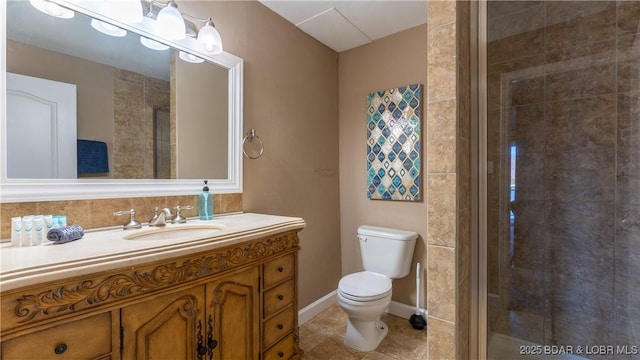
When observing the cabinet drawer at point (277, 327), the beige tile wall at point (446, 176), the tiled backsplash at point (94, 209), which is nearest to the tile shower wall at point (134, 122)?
the tiled backsplash at point (94, 209)

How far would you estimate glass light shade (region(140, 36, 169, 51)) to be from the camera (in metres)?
1.31

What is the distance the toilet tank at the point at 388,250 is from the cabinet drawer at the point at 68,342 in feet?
5.54

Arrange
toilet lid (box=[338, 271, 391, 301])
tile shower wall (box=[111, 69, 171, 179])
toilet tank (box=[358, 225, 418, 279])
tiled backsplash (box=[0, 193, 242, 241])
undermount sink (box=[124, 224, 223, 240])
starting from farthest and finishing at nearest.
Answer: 1. toilet tank (box=[358, 225, 418, 279])
2. toilet lid (box=[338, 271, 391, 301])
3. tile shower wall (box=[111, 69, 171, 179])
4. undermount sink (box=[124, 224, 223, 240])
5. tiled backsplash (box=[0, 193, 242, 241])

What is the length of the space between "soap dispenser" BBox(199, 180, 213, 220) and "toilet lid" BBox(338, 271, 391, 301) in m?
0.95

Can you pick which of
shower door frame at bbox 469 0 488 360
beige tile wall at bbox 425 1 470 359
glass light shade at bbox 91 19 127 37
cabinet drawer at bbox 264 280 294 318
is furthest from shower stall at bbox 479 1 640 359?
glass light shade at bbox 91 19 127 37

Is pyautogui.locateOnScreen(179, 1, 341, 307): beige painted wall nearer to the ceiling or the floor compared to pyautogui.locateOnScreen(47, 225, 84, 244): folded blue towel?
nearer to the ceiling

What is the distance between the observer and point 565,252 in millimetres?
1550

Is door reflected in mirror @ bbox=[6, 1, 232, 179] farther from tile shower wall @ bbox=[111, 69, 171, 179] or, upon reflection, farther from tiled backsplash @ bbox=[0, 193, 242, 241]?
tiled backsplash @ bbox=[0, 193, 242, 241]

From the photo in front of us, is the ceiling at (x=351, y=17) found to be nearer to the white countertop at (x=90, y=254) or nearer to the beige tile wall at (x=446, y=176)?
the beige tile wall at (x=446, y=176)

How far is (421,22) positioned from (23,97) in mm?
2305

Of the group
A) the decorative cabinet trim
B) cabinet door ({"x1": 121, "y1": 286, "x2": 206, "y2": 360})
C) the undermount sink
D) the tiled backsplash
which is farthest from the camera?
the undermount sink

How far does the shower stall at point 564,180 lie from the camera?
4.50 feet

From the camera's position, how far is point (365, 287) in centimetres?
176

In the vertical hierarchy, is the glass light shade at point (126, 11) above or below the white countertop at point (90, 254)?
above
